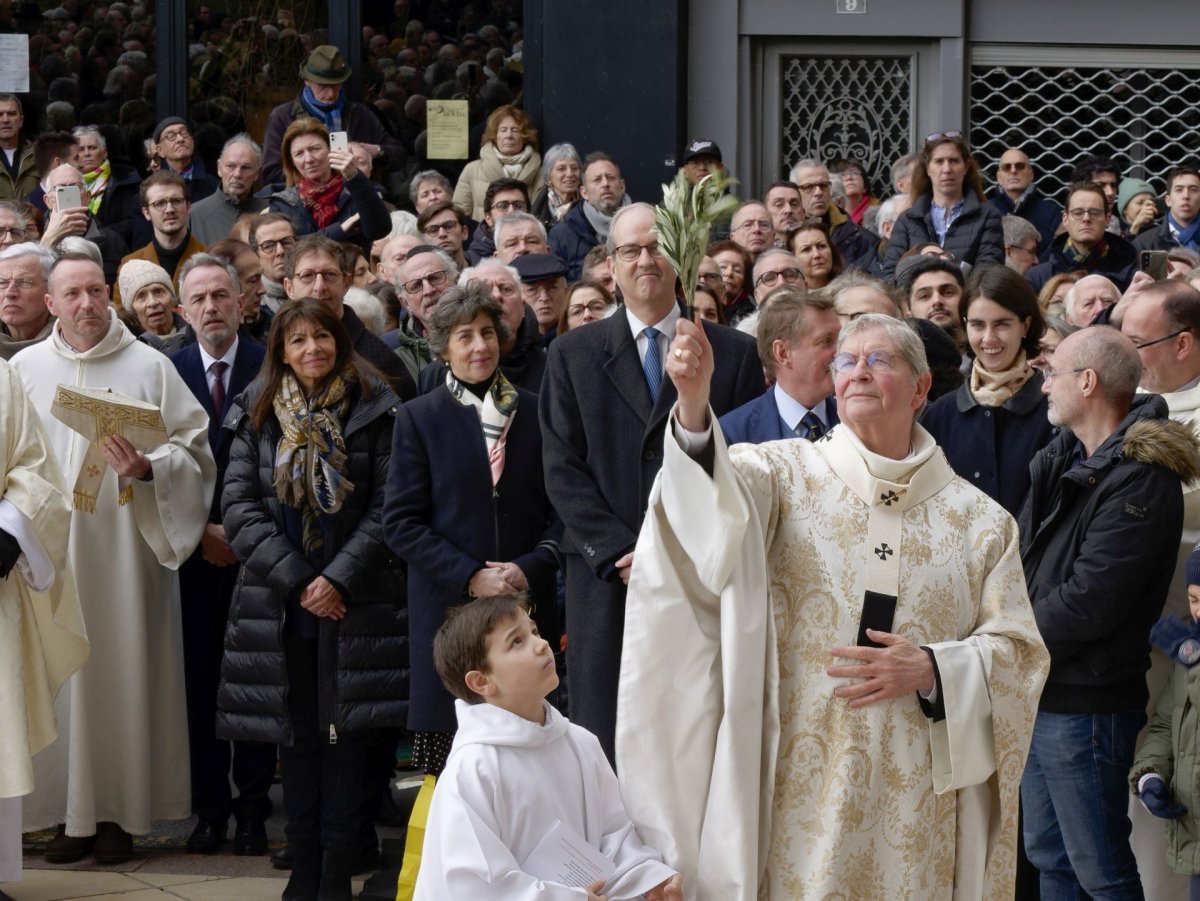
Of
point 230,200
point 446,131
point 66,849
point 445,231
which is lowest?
point 66,849

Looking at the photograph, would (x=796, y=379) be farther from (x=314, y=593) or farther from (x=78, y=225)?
(x=78, y=225)

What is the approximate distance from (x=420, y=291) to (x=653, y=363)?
2290 mm

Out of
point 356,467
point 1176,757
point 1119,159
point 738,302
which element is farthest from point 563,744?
point 1119,159

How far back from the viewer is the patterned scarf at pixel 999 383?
5750mm

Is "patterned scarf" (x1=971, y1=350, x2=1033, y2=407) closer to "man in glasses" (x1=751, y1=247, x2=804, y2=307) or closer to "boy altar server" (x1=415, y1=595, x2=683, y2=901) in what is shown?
"man in glasses" (x1=751, y1=247, x2=804, y2=307)

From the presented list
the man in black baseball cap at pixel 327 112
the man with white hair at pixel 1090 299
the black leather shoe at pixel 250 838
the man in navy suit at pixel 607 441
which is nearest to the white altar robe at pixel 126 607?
the black leather shoe at pixel 250 838

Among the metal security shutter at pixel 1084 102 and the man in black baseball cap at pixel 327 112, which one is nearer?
the man in black baseball cap at pixel 327 112

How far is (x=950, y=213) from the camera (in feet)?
30.5

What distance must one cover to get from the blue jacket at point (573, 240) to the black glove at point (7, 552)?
4242 millimetres

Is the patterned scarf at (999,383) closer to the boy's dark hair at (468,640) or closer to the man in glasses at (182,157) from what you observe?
the boy's dark hair at (468,640)

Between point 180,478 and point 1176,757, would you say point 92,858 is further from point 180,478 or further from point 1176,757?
point 1176,757

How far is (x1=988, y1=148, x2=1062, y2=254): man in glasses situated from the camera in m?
10.6

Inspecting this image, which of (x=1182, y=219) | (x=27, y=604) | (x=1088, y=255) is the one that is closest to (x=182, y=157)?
(x=1088, y=255)

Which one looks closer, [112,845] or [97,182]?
[112,845]
